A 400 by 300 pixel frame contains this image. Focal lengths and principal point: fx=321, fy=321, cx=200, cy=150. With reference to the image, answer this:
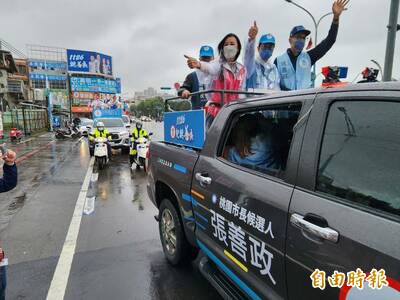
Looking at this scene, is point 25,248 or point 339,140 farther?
point 25,248

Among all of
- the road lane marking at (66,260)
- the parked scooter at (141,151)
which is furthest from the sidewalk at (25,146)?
the road lane marking at (66,260)

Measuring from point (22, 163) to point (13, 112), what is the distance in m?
15.0

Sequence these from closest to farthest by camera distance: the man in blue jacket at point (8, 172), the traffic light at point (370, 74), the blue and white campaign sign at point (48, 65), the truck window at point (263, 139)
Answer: the traffic light at point (370, 74) → the truck window at point (263, 139) → the man in blue jacket at point (8, 172) → the blue and white campaign sign at point (48, 65)

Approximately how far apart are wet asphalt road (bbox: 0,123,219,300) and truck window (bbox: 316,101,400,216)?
1.86m

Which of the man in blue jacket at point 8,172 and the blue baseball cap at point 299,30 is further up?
the blue baseball cap at point 299,30

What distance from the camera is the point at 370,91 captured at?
151cm

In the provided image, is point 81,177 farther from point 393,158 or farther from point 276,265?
point 393,158

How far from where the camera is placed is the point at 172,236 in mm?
3455

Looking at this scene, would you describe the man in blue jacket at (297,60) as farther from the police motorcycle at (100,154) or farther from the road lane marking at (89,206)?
the police motorcycle at (100,154)

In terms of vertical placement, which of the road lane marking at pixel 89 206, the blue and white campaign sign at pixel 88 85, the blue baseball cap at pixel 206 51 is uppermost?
the blue and white campaign sign at pixel 88 85

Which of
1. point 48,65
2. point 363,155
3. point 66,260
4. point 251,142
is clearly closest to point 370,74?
point 363,155

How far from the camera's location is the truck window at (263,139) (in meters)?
2.17

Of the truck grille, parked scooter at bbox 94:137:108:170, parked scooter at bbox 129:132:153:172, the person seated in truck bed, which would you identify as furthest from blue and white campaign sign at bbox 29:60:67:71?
the person seated in truck bed

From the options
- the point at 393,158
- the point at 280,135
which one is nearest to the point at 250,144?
the point at 280,135
